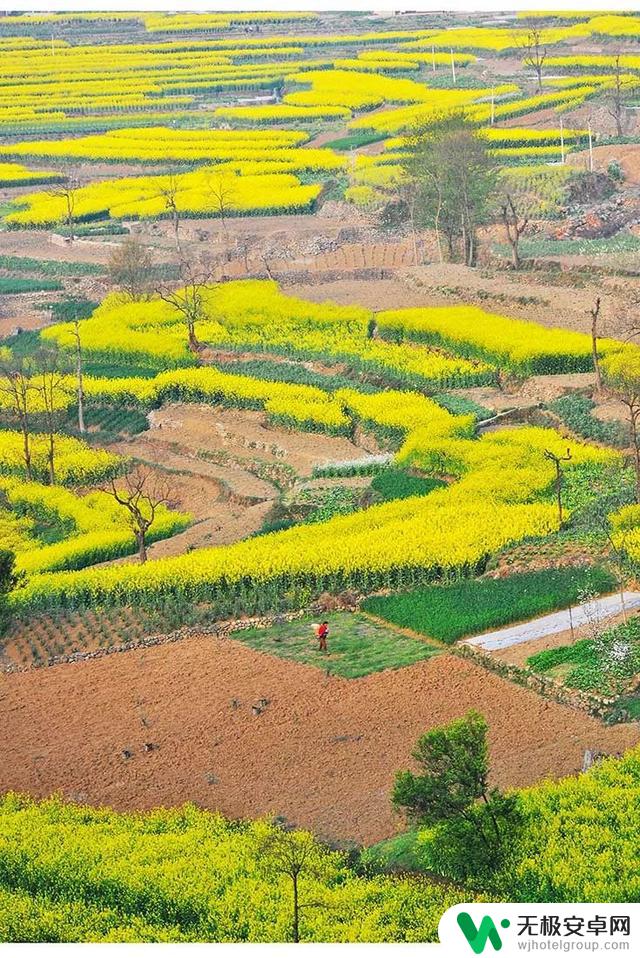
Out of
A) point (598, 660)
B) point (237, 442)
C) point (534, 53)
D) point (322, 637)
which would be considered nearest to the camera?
point (598, 660)

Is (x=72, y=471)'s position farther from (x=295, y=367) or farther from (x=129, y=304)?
(x=129, y=304)

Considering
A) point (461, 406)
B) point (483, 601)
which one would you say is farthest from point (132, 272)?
point (483, 601)

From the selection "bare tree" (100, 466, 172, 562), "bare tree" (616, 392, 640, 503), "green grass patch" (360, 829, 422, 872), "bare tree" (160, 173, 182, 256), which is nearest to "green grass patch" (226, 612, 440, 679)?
"green grass patch" (360, 829, 422, 872)

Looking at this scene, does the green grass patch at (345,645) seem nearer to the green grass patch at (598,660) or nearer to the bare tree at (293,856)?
the green grass patch at (598,660)

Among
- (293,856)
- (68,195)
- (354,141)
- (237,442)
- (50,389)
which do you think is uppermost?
(354,141)

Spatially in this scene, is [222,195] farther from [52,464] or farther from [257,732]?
[257,732]

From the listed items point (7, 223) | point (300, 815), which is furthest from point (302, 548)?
point (7, 223)
